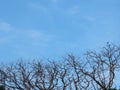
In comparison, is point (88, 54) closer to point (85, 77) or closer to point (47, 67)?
point (85, 77)

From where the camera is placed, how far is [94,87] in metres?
33.5

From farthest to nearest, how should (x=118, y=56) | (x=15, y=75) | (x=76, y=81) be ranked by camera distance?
(x=15, y=75) < (x=76, y=81) < (x=118, y=56)

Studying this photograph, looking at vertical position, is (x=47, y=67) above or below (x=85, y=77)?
above

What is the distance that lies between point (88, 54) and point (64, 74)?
3.84 meters

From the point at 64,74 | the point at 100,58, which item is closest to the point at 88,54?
the point at 100,58

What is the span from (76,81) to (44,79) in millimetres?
3841

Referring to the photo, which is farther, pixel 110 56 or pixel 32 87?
pixel 32 87

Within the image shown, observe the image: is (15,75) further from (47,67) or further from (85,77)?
(85,77)

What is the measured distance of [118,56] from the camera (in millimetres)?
33188

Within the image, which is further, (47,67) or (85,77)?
(47,67)

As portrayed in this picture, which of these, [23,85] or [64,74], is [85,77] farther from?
[23,85]

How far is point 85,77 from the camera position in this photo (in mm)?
34750

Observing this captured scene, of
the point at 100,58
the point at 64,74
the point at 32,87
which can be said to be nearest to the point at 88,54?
the point at 100,58

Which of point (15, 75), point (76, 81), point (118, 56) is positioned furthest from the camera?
point (15, 75)
